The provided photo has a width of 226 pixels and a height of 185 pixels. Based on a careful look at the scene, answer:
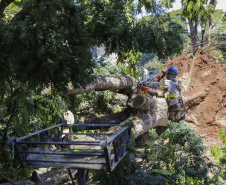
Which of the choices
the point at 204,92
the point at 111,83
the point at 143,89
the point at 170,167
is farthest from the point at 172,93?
the point at 170,167

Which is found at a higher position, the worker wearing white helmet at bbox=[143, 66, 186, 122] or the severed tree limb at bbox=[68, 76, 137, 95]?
the severed tree limb at bbox=[68, 76, 137, 95]

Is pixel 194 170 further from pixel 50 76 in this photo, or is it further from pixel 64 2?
pixel 64 2

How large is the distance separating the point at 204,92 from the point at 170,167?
6.32 meters

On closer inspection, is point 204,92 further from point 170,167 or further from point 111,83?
point 170,167

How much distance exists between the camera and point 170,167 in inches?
174

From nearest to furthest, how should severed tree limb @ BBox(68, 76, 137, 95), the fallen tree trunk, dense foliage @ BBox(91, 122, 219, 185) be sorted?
dense foliage @ BBox(91, 122, 219, 185) → severed tree limb @ BBox(68, 76, 137, 95) → the fallen tree trunk

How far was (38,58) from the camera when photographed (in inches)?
A: 93.8

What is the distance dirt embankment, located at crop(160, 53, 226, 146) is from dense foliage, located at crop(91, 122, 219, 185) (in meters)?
5.05

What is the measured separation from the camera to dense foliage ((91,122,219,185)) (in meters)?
3.31

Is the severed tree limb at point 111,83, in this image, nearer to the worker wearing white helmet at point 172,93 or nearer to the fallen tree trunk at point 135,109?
the fallen tree trunk at point 135,109

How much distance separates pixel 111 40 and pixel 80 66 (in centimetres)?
241

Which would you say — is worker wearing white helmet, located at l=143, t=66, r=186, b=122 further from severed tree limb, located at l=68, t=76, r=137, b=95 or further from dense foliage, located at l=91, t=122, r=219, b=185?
dense foliage, located at l=91, t=122, r=219, b=185

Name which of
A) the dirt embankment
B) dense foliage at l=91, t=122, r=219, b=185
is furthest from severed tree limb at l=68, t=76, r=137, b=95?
the dirt embankment

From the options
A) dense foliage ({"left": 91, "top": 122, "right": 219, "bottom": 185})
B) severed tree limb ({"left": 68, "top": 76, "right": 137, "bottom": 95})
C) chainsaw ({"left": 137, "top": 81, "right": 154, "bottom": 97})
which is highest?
severed tree limb ({"left": 68, "top": 76, "right": 137, "bottom": 95})
